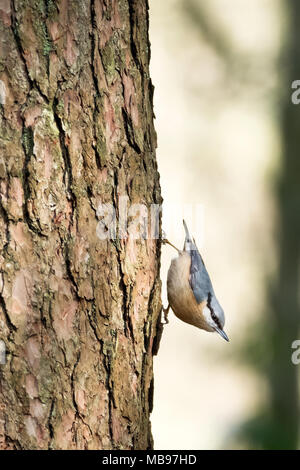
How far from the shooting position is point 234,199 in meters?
4.05

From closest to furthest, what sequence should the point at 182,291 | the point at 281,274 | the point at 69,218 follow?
1. the point at 69,218
2. the point at 182,291
3. the point at 281,274

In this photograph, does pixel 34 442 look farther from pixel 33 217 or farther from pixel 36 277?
pixel 33 217

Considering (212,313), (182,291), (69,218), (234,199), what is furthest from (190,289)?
(234,199)

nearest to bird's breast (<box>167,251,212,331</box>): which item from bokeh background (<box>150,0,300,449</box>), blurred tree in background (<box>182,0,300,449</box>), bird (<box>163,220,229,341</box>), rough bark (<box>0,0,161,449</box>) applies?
bird (<box>163,220,229,341</box>)

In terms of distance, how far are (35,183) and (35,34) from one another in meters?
0.37

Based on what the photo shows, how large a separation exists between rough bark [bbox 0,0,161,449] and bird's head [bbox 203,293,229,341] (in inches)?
37.6

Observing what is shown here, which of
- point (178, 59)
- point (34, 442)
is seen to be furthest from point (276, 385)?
point (34, 442)

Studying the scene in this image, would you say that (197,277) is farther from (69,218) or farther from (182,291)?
(69,218)

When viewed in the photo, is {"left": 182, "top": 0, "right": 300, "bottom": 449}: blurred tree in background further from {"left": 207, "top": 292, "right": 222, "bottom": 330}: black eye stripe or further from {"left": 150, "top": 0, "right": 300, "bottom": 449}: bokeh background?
{"left": 207, "top": 292, "right": 222, "bottom": 330}: black eye stripe

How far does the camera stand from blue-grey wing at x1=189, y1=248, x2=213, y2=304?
262cm

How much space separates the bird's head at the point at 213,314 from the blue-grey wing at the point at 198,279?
0.04m

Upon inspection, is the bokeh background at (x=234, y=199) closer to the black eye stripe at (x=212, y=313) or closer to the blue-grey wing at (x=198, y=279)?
the black eye stripe at (x=212, y=313)

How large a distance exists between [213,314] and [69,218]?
130 centimetres
